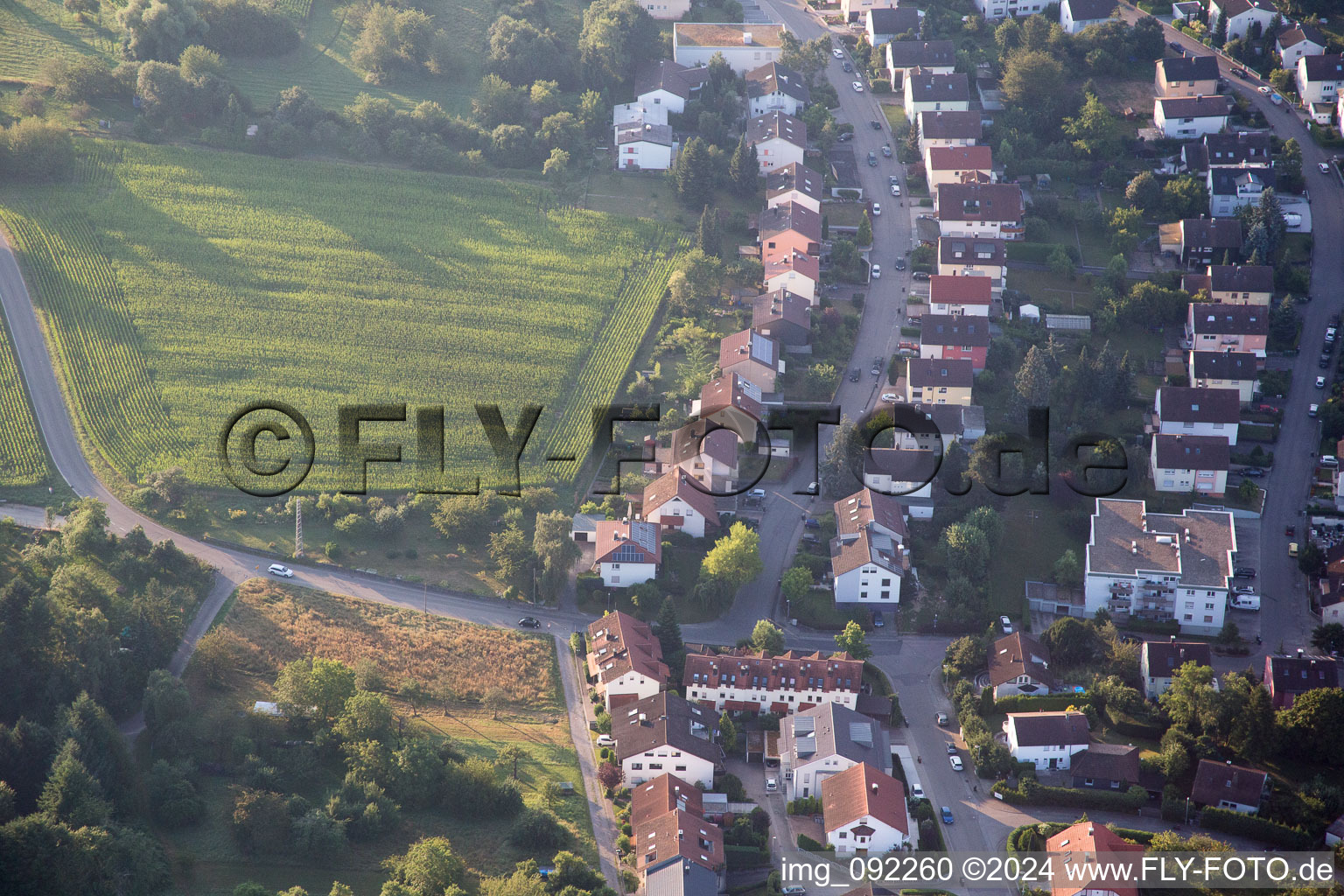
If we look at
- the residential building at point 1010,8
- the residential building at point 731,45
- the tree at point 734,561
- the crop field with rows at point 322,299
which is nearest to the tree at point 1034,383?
the tree at point 734,561

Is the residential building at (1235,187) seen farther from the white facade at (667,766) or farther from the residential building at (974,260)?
the white facade at (667,766)

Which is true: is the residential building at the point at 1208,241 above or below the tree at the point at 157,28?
below

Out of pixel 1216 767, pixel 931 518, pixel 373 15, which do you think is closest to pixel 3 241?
pixel 373 15

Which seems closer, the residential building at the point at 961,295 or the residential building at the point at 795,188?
the residential building at the point at 961,295

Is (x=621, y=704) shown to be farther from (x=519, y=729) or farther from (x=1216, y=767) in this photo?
(x=1216, y=767)

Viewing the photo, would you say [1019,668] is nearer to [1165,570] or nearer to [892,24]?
[1165,570]
